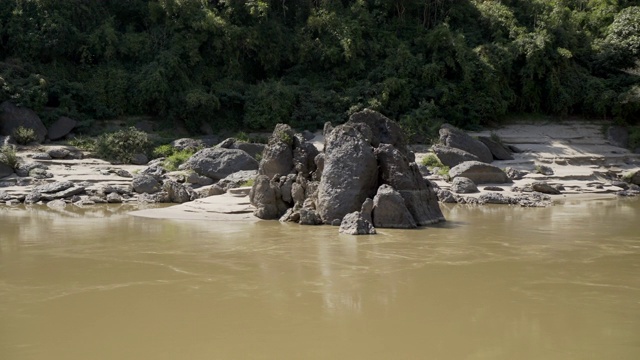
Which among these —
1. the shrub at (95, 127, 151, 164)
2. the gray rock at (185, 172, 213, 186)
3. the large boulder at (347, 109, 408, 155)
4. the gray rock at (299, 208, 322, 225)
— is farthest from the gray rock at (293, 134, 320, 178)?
the shrub at (95, 127, 151, 164)

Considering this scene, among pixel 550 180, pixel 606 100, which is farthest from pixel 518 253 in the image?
pixel 606 100

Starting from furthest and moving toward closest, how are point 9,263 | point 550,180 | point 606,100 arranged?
point 606,100, point 550,180, point 9,263

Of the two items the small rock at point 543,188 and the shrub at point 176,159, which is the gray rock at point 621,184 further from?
the shrub at point 176,159

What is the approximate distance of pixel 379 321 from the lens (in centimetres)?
609

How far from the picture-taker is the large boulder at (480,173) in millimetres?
18922

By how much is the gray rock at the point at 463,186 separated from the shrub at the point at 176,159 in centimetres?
796

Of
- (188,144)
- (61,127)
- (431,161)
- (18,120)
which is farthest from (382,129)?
(18,120)

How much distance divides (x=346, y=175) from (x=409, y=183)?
1.19 metres

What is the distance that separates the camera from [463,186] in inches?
698

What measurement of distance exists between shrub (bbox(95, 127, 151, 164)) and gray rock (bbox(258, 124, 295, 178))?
778cm

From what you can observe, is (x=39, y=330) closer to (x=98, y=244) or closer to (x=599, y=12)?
(x=98, y=244)

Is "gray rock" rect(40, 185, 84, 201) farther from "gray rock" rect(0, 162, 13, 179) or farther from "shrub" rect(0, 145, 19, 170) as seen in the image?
"shrub" rect(0, 145, 19, 170)

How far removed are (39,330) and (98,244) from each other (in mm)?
4732

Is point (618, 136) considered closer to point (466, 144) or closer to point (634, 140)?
point (634, 140)
